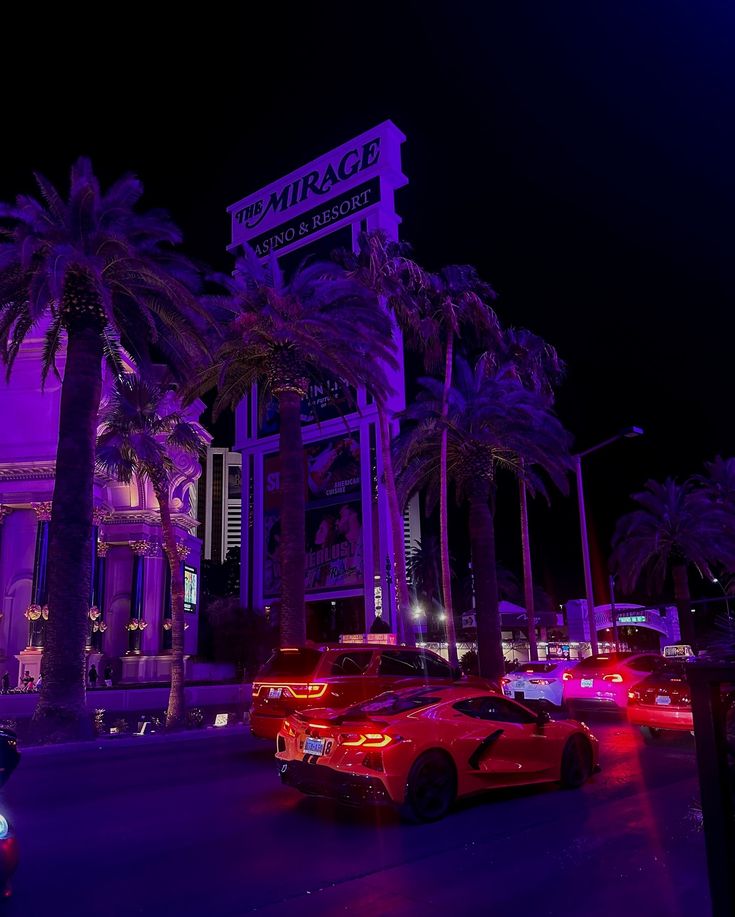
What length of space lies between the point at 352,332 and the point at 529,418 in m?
8.69

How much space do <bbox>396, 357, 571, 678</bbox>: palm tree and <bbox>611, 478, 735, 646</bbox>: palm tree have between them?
15297mm

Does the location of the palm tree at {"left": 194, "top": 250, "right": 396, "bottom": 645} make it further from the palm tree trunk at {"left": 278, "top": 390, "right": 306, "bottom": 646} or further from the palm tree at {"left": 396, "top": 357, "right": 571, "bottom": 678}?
the palm tree at {"left": 396, "top": 357, "right": 571, "bottom": 678}

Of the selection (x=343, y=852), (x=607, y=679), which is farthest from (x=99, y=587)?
(x=343, y=852)

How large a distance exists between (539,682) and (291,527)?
8.22 m

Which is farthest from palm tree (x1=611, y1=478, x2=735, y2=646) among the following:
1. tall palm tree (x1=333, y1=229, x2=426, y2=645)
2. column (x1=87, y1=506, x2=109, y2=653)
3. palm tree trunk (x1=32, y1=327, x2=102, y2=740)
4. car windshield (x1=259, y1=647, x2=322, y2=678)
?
car windshield (x1=259, y1=647, x2=322, y2=678)

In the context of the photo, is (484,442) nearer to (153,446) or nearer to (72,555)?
(153,446)

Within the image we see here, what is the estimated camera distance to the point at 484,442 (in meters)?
30.1

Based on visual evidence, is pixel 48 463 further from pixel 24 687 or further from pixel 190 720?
pixel 190 720

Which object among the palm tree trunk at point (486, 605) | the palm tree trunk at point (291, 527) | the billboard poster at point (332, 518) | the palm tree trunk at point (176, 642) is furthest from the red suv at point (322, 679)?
the billboard poster at point (332, 518)

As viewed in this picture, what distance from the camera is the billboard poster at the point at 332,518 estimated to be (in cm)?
7281

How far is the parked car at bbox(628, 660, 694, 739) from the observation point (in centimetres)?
1297

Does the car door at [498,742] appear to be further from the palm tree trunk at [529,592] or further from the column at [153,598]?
the column at [153,598]

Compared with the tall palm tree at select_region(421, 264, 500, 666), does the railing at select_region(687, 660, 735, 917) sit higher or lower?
lower

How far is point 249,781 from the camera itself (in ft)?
34.8
